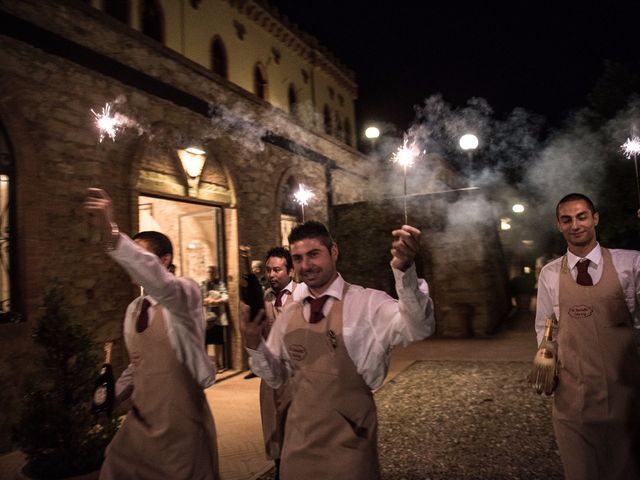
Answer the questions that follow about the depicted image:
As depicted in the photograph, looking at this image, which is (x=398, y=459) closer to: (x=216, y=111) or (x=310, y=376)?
(x=310, y=376)

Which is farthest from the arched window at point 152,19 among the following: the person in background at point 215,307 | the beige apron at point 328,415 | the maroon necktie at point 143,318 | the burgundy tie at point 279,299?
the beige apron at point 328,415

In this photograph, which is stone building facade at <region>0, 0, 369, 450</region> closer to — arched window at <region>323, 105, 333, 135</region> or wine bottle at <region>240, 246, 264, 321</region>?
wine bottle at <region>240, 246, 264, 321</region>

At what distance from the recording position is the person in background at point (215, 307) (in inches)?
320

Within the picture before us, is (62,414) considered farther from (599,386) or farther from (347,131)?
(347,131)

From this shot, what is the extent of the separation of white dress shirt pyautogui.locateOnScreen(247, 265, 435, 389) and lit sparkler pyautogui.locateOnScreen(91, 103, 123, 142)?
16.8ft

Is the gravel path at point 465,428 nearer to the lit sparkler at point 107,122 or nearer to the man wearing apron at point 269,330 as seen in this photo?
the man wearing apron at point 269,330

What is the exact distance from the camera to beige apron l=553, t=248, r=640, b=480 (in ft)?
9.37

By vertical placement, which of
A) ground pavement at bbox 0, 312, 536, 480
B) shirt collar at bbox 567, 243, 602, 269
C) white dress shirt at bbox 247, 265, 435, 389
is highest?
shirt collar at bbox 567, 243, 602, 269

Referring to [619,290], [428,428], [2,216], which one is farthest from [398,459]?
[2,216]

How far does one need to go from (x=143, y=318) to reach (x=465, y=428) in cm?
393

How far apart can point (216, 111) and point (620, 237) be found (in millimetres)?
13601

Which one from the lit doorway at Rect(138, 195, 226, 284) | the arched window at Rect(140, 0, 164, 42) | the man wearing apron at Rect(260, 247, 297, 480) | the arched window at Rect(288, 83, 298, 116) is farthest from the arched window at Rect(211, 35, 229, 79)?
the man wearing apron at Rect(260, 247, 297, 480)

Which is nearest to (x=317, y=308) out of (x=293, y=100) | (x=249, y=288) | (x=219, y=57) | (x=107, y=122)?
(x=249, y=288)

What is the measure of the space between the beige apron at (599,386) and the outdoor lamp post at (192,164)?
6.38 m
